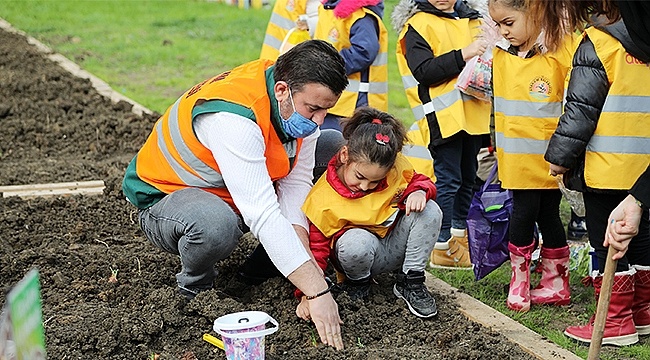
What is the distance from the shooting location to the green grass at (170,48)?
463cm

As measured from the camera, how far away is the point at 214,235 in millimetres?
4008

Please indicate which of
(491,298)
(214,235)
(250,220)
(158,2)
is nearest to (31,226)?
(214,235)

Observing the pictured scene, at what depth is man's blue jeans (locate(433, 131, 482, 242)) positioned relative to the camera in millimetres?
5289

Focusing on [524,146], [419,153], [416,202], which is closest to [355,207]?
[416,202]

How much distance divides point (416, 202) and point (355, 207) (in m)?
0.27

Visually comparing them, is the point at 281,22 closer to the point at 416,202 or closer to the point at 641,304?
the point at 416,202

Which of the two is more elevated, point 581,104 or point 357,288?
point 581,104

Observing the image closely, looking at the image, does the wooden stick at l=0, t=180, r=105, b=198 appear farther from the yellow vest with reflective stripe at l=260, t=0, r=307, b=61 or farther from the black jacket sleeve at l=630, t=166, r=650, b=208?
the black jacket sleeve at l=630, t=166, r=650, b=208

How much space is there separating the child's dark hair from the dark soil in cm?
63

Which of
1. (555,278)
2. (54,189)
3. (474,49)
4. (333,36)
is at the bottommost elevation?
(54,189)

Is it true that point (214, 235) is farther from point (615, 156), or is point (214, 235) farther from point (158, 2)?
point (158, 2)

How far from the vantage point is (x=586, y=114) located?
12.9ft

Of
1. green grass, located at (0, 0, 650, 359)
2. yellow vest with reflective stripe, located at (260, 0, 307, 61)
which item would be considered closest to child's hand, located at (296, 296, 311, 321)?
green grass, located at (0, 0, 650, 359)

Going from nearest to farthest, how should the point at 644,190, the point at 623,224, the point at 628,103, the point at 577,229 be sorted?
the point at 644,190 → the point at 623,224 → the point at 628,103 → the point at 577,229
